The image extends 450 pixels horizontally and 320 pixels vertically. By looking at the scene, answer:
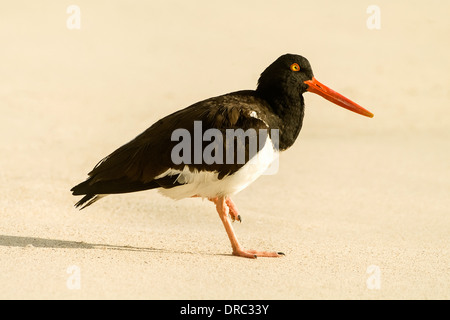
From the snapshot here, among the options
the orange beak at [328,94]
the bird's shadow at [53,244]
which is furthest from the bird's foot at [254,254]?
the orange beak at [328,94]

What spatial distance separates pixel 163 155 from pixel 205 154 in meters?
0.35

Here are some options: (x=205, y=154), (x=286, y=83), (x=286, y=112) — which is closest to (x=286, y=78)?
(x=286, y=83)

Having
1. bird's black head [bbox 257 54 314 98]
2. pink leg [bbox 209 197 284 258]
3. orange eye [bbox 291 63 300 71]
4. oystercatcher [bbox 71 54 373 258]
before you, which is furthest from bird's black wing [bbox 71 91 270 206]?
orange eye [bbox 291 63 300 71]

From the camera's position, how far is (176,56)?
46.1 feet

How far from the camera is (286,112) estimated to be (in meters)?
5.83

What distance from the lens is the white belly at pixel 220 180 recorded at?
17.9 feet

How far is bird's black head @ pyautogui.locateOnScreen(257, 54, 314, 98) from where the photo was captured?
592 centimetres

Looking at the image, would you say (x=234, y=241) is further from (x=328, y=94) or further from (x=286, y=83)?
(x=328, y=94)

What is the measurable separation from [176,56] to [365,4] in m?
5.02

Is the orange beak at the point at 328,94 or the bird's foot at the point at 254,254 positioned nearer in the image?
the bird's foot at the point at 254,254

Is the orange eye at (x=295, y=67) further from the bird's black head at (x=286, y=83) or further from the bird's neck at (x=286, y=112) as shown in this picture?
the bird's neck at (x=286, y=112)

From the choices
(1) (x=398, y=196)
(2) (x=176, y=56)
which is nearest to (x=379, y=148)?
(1) (x=398, y=196)

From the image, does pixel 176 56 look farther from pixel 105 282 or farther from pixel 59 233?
pixel 105 282
